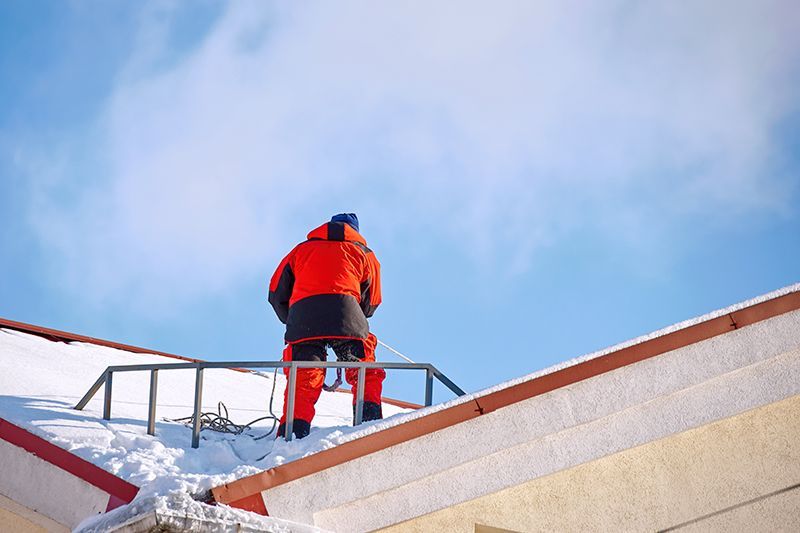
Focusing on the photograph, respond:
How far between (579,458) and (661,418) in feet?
1.43

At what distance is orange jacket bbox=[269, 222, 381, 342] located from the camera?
258 inches

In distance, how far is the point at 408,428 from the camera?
189 inches

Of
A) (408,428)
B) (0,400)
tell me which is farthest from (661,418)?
(0,400)

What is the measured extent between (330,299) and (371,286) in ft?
1.77

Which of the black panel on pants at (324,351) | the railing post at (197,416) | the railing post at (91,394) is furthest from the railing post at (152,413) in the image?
the black panel on pants at (324,351)

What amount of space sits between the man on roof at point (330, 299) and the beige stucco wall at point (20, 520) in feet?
5.48

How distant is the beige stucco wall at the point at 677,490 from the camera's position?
5.01m

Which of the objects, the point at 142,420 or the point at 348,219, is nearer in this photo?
the point at 142,420

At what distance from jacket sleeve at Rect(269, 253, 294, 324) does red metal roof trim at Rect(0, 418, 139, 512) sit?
215 cm

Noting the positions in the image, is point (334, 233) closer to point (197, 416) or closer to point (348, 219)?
point (348, 219)

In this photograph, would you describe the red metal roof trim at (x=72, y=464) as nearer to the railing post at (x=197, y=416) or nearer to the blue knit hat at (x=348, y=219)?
the railing post at (x=197, y=416)

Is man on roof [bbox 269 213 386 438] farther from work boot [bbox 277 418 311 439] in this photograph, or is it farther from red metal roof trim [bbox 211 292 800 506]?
red metal roof trim [bbox 211 292 800 506]

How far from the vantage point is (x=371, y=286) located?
278 inches

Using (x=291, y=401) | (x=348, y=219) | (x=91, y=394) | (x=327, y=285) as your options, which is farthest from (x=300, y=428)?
(x=348, y=219)
